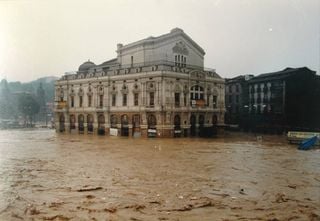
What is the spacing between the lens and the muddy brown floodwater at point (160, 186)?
988 centimetres

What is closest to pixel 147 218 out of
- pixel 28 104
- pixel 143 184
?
pixel 143 184

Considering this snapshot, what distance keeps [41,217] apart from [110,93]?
28.1m

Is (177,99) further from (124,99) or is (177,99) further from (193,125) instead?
(124,99)

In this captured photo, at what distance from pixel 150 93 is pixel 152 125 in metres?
3.13

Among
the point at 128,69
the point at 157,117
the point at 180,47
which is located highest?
the point at 180,47

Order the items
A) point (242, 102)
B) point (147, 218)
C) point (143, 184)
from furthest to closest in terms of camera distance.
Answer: point (242, 102) < point (143, 184) < point (147, 218)

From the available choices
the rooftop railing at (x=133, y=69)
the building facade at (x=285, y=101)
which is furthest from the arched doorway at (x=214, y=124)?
the building facade at (x=285, y=101)

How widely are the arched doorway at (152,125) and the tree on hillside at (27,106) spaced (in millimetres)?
21925

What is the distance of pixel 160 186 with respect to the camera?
42.7 ft

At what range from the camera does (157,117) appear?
32.9 metres

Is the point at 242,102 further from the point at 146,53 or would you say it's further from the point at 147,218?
the point at 147,218

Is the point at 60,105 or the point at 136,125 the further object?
the point at 60,105

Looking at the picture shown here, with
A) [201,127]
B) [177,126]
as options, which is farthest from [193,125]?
[177,126]

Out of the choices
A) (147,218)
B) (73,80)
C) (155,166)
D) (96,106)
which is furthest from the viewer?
(73,80)
